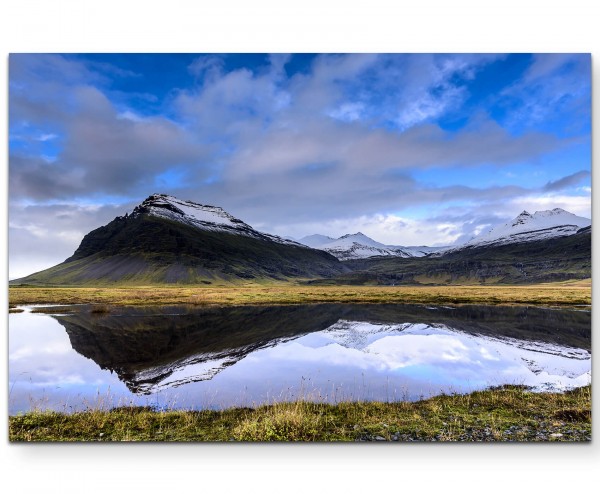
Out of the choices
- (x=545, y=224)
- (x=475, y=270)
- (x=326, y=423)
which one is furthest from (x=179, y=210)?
(x=475, y=270)

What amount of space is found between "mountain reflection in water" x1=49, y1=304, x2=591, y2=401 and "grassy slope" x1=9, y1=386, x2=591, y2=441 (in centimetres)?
151

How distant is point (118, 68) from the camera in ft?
31.2

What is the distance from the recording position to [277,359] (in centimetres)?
1456

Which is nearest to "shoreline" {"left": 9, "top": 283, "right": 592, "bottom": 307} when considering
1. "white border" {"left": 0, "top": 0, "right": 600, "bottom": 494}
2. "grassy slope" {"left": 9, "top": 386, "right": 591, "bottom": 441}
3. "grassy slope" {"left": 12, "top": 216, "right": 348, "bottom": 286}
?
"white border" {"left": 0, "top": 0, "right": 600, "bottom": 494}

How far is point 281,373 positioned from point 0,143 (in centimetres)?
1047

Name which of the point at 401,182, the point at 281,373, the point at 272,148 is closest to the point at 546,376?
the point at 401,182

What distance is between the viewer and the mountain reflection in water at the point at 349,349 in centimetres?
1124

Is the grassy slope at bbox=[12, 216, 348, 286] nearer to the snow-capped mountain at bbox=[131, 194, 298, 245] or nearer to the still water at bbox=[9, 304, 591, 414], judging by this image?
the snow-capped mountain at bbox=[131, 194, 298, 245]

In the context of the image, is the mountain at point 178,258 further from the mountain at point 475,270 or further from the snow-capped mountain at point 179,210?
the mountain at point 475,270

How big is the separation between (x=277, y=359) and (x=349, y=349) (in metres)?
3.71

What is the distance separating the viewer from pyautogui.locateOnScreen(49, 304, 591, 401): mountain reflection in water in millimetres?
11242

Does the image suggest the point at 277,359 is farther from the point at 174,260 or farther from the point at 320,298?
the point at 174,260

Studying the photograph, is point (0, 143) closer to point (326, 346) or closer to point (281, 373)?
point (281, 373)
